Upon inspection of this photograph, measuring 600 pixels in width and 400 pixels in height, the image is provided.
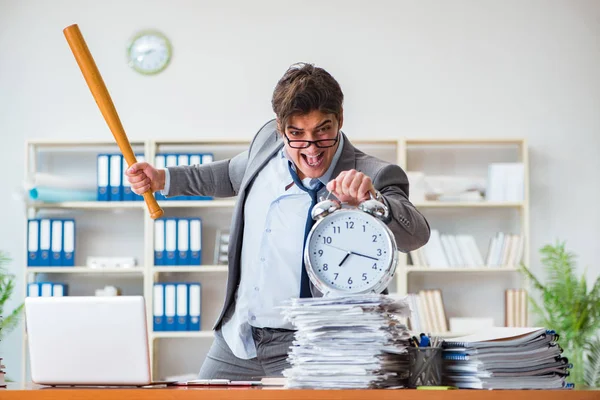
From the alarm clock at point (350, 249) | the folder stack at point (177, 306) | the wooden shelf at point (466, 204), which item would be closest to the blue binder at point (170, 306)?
the folder stack at point (177, 306)

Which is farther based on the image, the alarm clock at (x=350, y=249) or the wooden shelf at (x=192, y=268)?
the wooden shelf at (x=192, y=268)

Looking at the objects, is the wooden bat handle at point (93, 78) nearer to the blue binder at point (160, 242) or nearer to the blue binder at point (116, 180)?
the blue binder at point (160, 242)

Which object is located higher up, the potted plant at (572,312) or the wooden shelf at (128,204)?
the wooden shelf at (128,204)

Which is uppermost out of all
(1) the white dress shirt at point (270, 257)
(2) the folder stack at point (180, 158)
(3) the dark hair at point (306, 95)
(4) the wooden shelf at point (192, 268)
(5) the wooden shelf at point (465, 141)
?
(5) the wooden shelf at point (465, 141)

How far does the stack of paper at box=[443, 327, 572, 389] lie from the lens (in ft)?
5.15

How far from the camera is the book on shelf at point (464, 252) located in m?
5.25

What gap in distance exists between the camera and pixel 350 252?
67.1 inches

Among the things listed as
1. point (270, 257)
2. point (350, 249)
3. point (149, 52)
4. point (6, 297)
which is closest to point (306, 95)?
point (270, 257)

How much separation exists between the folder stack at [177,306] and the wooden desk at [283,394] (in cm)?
364

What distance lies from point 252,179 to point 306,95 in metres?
0.38

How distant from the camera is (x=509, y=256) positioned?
5.28 meters

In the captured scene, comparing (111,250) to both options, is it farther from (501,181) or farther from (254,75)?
(501,181)

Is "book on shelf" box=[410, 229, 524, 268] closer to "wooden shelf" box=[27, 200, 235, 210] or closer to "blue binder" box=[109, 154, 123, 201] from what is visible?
"wooden shelf" box=[27, 200, 235, 210]

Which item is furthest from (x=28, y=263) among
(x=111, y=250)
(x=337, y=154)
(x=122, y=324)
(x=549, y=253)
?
(x=122, y=324)
